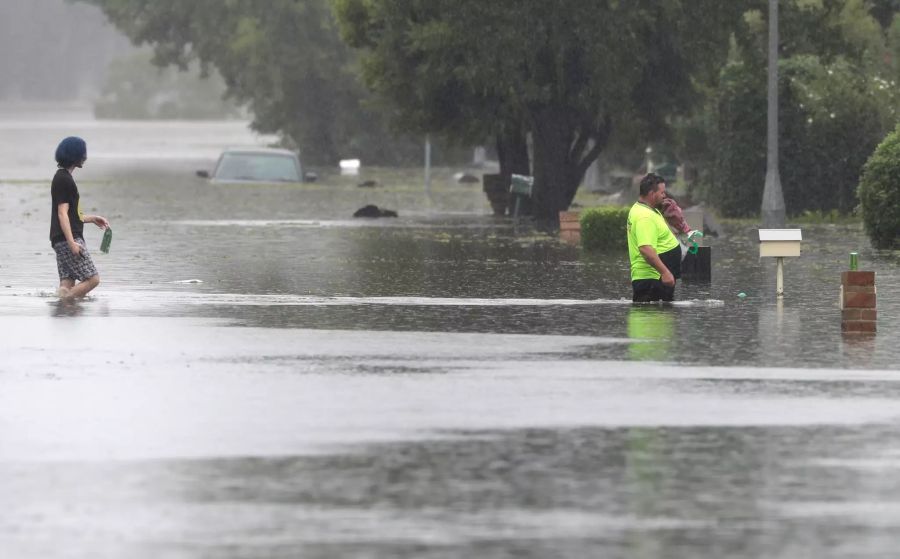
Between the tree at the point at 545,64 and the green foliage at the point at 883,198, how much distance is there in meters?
7.73

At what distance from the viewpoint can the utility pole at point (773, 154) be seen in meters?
35.1

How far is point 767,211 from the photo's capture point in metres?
36.2

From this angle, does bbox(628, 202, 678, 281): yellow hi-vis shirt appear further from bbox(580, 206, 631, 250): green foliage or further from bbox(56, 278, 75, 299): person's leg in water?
bbox(580, 206, 631, 250): green foliage

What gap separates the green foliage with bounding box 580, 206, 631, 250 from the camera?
30372 millimetres

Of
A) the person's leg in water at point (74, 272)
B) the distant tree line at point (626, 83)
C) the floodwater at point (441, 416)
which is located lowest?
the floodwater at point (441, 416)

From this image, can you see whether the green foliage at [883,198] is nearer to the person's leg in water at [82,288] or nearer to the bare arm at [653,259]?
the bare arm at [653,259]

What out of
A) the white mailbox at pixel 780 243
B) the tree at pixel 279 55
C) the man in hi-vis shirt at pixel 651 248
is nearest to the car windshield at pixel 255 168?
the tree at pixel 279 55

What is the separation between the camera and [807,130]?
130 ft

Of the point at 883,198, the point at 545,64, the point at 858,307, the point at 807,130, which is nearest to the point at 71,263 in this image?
the point at 858,307

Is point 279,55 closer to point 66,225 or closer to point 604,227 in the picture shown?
point 604,227

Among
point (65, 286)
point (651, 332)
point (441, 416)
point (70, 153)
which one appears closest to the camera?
point (441, 416)

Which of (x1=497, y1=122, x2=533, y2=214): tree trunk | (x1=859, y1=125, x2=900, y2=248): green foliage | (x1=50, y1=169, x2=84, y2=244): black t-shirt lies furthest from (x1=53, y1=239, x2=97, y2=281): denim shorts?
(x1=497, y1=122, x2=533, y2=214): tree trunk

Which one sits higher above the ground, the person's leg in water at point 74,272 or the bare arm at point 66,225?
the bare arm at point 66,225

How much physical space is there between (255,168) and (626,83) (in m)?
18.2
